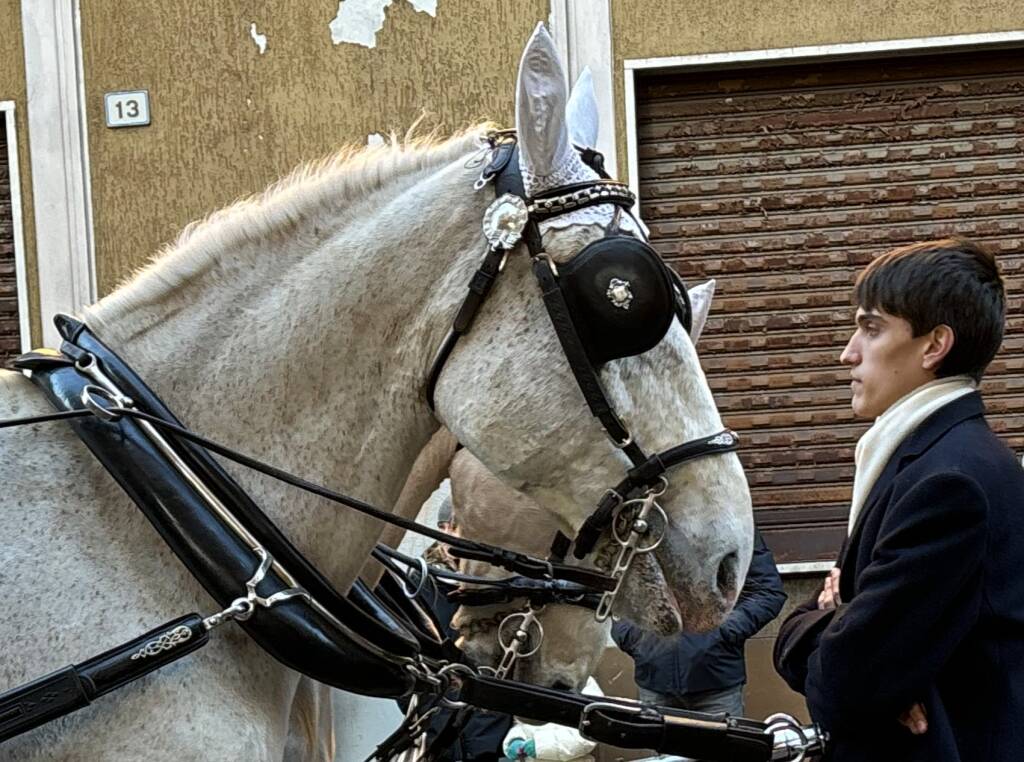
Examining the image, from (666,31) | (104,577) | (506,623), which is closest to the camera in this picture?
(104,577)

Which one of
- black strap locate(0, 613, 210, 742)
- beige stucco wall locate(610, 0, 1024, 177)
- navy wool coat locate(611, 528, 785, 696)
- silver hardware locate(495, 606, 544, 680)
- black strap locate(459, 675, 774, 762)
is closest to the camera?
black strap locate(0, 613, 210, 742)

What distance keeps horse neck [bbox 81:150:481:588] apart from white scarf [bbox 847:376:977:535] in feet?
2.57

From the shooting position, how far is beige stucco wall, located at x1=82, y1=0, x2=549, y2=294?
623 cm

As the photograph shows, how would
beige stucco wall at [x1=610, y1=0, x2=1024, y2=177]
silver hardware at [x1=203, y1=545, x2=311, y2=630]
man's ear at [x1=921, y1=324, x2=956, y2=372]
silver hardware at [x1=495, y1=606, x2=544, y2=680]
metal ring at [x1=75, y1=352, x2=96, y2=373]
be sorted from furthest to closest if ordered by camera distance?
beige stucco wall at [x1=610, y1=0, x2=1024, y2=177], silver hardware at [x1=495, y1=606, x2=544, y2=680], man's ear at [x1=921, y1=324, x2=956, y2=372], metal ring at [x1=75, y1=352, x2=96, y2=373], silver hardware at [x1=203, y1=545, x2=311, y2=630]

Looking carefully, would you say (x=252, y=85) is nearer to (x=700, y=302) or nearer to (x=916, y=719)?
(x=700, y=302)

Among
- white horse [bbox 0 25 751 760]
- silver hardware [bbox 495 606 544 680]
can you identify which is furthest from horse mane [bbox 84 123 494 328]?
silver hardware [bbox 495 606 544 680]

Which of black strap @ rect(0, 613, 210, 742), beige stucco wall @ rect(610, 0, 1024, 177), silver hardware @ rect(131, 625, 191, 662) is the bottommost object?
black strap @ rect(0, 613, 210, 742)

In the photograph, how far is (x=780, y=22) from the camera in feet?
20.4

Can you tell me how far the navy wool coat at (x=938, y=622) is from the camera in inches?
81.8

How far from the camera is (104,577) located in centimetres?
183

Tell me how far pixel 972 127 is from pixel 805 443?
165 cm

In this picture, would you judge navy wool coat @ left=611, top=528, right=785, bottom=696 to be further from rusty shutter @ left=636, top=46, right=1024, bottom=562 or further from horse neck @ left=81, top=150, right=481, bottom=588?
horse neck @ left=81, top=150, right=481, bottom=588

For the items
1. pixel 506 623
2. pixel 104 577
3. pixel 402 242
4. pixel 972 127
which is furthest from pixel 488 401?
pixel 972 127

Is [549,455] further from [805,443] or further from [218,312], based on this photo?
[805,443]
